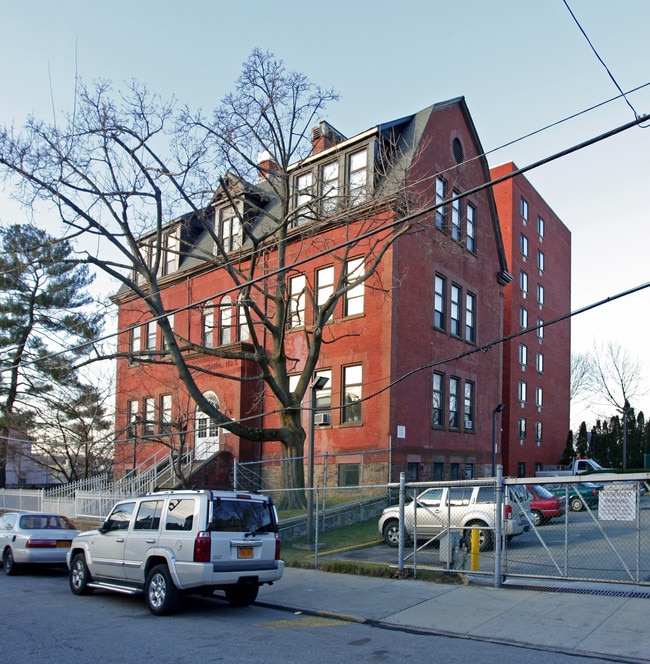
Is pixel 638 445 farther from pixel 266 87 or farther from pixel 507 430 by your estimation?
pixel 266 87

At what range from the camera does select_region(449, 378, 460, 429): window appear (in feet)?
89.1

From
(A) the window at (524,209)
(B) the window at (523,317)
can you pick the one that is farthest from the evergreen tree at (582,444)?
(A) the window at (524,209)

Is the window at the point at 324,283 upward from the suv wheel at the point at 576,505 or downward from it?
upward

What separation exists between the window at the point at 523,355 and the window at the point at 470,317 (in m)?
13.8

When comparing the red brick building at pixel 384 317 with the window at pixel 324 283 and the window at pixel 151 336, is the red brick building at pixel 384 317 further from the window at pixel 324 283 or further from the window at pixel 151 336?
the window at pixel 151 336

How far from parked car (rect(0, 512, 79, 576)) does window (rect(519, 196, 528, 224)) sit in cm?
3500

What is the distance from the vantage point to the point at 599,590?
11.2 m

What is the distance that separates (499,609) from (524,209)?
37.3 meters

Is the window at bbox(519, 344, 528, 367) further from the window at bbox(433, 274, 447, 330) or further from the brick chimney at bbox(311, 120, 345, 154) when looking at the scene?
the brick chimney at bbox(311, 120, 345, 154)

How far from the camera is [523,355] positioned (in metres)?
42.6

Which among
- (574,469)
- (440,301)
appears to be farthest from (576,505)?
(574,469)

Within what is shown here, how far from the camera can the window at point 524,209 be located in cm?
4362

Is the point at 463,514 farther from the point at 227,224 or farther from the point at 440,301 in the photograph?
the point at 227,224

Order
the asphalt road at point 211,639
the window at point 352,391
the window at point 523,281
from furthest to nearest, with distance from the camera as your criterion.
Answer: the window at point 523,281 → the window at point 352,391 → the asphalt road at point 211,639
